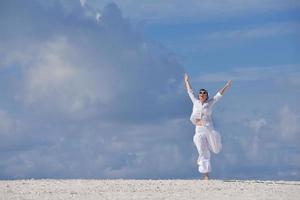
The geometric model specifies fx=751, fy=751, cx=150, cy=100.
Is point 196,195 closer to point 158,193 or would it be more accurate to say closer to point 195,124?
point 158,193

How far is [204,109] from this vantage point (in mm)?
25203

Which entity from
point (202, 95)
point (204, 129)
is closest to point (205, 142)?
point (204, 129)

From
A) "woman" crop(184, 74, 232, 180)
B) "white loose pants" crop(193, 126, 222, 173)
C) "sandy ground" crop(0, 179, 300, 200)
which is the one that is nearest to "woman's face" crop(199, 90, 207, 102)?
"woman" crop(184, 74, 232, 180)

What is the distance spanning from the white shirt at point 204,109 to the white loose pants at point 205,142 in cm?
25

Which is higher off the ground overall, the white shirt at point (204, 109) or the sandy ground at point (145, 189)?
the white shirt at point (204, 109)

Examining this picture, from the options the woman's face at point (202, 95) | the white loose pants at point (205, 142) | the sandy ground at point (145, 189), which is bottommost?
the sandy ground at point (145, 189)

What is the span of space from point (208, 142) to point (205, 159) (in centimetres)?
59

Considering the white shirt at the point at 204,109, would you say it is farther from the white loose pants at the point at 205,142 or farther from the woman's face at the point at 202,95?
the white loose pants at the point at 205,142

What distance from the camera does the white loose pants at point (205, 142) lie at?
2538 cm

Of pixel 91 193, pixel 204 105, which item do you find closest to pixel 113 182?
pixel 91 193

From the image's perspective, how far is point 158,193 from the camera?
2120 cm

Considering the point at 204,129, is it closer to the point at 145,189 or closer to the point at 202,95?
the point at 202,95

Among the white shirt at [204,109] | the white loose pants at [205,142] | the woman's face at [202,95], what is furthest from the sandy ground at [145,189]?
the woman's face at [202,95]

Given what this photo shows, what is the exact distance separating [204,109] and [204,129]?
71cm
